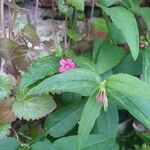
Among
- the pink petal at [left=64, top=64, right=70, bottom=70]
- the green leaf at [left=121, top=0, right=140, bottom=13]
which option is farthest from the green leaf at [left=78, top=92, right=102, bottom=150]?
the green leaf at [left=121, top=0, right=140, bottom=13]

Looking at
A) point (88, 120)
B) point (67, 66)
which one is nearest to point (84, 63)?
point (67, 66)

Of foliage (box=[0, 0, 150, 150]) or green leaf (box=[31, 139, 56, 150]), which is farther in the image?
green leaf (box=[31, 139, 56, 150])

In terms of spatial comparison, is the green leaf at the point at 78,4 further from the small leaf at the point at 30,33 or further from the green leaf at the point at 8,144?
the green leaf at the point at 8,144

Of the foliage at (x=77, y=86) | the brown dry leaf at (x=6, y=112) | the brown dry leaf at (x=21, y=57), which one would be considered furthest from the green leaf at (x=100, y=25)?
the brown dry leaf at (x=6, y=112)

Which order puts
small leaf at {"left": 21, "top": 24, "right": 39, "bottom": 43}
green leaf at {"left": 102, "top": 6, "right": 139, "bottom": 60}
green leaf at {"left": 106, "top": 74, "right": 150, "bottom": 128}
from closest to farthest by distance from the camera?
green leaf at {"left": 106, "top": 74, "right": 150, "bottom": 128}
green leaf at {"left": 102, "top": 6, "right": 139, "bottom": 60}
small leaf at {"left": 21, "top": 24, "right": 39, "bottom": 43}

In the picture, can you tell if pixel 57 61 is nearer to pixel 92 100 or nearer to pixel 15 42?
pixel 15 42

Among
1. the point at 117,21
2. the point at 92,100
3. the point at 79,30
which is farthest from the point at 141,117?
the point at 79,30

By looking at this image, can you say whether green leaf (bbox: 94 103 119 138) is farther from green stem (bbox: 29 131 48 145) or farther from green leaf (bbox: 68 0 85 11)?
green leaf (bbox: 68 0 85 11)

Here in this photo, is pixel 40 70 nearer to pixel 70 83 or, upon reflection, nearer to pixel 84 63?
pixel 84 63
